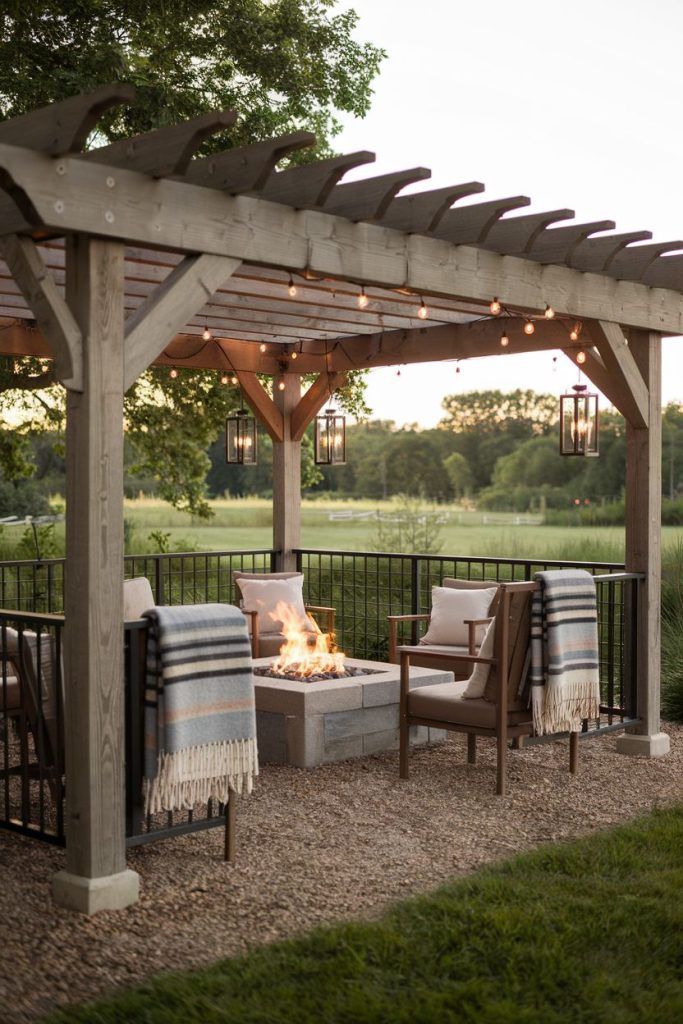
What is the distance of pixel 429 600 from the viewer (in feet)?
39.6

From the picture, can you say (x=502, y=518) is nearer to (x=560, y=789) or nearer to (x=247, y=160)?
(x=560, y=789)

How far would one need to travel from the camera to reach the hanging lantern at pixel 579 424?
7.21 metres

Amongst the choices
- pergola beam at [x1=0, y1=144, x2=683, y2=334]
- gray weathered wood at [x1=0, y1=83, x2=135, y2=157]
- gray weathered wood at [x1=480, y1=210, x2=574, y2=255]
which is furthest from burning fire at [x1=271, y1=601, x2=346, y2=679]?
gray weathered wood at [x1=0, y1=83, x2=135, y2=157]

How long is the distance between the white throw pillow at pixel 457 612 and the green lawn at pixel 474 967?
3265 mm

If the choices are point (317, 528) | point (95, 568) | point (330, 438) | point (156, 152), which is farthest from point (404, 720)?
point (317, 528)

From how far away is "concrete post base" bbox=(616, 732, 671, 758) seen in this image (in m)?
6.64

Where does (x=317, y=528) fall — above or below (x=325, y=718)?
above

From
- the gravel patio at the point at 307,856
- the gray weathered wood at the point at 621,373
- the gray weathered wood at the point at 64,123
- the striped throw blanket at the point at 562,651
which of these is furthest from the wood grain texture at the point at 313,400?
the gray weathered wood at the point at 64,123

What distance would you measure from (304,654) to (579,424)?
88.5 inches

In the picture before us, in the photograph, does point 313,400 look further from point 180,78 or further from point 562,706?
point 180,78

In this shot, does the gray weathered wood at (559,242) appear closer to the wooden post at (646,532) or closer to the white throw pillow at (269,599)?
the wooden post at (646,532)

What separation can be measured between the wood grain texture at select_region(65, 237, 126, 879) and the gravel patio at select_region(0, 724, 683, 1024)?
0.31 meters

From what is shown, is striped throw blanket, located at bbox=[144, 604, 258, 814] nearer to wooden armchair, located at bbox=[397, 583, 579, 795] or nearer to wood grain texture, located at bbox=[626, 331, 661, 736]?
wooden armchair, located at bbox=[397, 583, 579, 795]

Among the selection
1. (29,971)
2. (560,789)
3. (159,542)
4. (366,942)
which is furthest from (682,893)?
(159,542)
